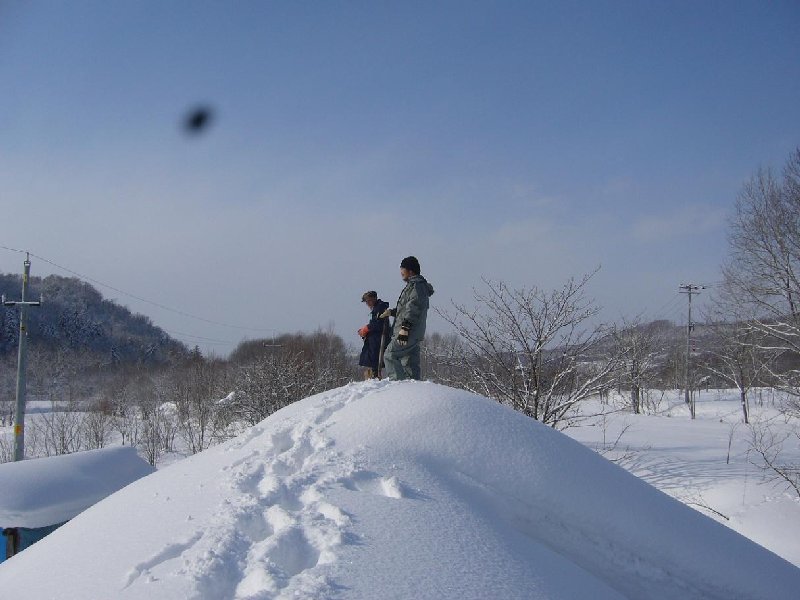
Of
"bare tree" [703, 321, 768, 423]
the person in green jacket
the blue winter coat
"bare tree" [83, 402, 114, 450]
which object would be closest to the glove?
the person in green jacket

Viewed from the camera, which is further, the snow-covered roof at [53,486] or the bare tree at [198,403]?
the bare tree at [198,403]

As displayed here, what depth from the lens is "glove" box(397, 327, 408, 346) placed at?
20.6 feet

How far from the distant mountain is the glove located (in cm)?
5622

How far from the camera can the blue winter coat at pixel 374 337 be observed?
819 cm

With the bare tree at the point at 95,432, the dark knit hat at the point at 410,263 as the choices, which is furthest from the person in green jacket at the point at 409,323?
the bare tree at the point at 95,432

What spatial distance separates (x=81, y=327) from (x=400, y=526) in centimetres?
8038

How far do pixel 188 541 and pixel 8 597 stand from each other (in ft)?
2.68

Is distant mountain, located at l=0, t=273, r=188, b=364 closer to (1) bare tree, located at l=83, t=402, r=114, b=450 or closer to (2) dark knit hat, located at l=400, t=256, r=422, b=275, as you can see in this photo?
(1) bare tree, located at l=83, t=402, r=114, b=450

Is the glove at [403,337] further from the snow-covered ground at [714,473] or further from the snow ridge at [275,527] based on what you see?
the snow-covered ground at [714,473]

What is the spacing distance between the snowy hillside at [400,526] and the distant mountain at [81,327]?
59.0m

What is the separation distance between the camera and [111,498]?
3.23 meters

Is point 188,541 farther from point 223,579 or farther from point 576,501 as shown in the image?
point 576,501

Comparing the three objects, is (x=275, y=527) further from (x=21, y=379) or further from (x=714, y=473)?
(x=21, y=379)

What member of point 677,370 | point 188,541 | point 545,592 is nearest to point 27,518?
point 188,541
